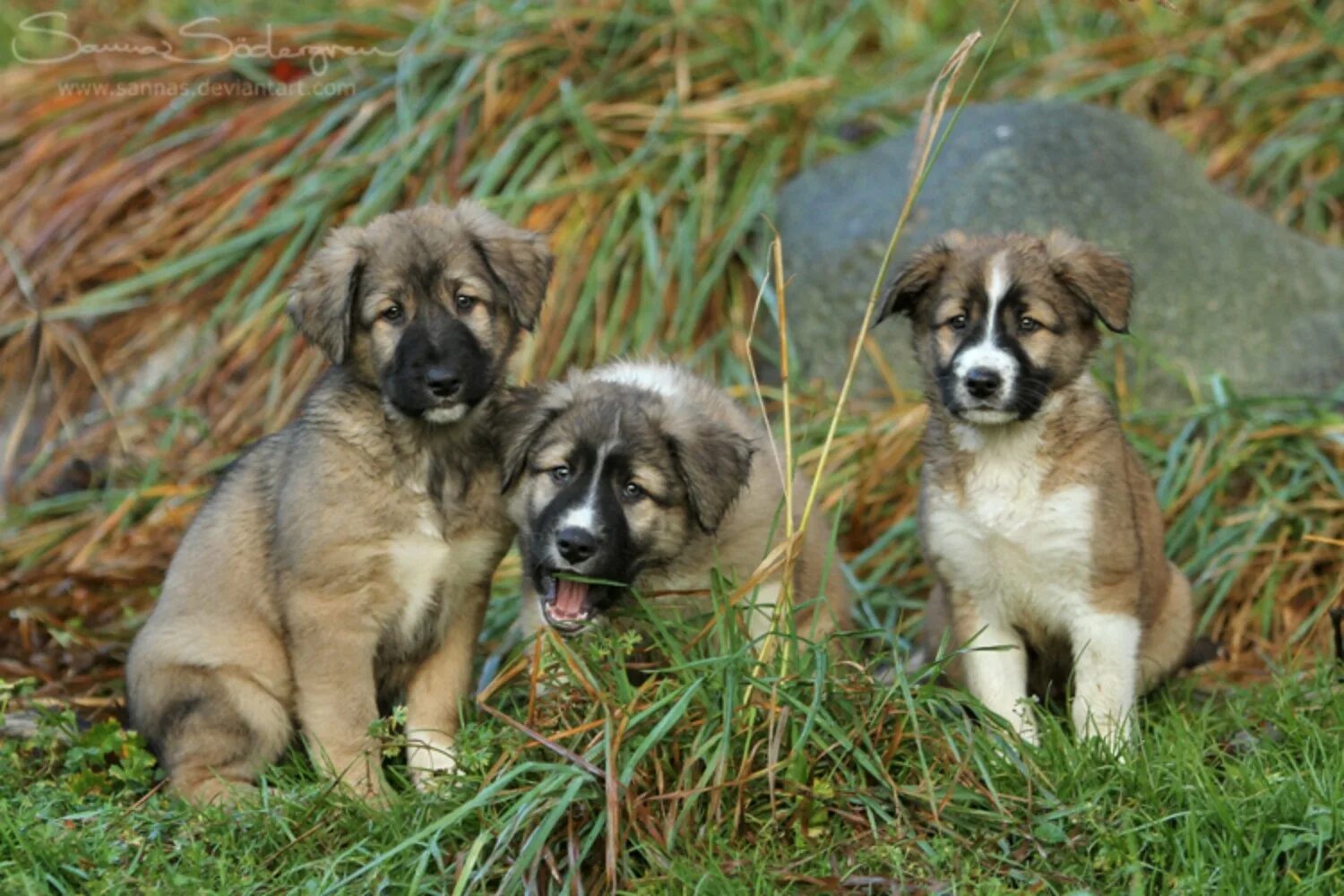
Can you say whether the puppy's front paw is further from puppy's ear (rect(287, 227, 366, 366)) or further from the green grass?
puppy's ear (rect(287, 227, 366, 366))

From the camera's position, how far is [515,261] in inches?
203

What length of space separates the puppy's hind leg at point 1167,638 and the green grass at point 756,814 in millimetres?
685

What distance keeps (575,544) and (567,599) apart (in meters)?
0.22

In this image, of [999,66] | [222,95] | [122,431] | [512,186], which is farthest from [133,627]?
[999,66]

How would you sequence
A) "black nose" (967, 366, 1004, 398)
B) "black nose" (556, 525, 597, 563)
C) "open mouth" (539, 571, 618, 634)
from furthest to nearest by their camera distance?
"black nose" (967, 366, 1004, 398) < "open mouth" (539, 571, 618, 634) < "black nose" (556, 525, 597, 563)

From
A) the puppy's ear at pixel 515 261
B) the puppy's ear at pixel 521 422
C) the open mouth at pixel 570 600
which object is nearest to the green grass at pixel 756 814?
the open mouth at pixel 570 600

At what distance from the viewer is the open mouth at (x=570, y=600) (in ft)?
15.7

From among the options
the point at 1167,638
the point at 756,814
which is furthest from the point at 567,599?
the point at 1167,638

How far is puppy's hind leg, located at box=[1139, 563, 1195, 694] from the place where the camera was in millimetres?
5441

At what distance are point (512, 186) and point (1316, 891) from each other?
525 centimetres

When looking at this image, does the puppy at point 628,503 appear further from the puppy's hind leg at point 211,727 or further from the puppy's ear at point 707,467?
the puppy's hind leg at point 211,727

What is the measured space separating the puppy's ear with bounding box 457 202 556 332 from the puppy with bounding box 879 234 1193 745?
1088 millimetres

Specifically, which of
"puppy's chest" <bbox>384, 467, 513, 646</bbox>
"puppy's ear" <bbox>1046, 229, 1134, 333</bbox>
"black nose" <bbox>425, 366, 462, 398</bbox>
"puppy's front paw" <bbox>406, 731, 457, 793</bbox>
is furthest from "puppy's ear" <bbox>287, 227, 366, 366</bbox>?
"puppy's ear" <bbox>1046, 229, 1134, 333</bbox>

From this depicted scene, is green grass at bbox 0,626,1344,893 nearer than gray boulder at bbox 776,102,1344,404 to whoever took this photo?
Yes
